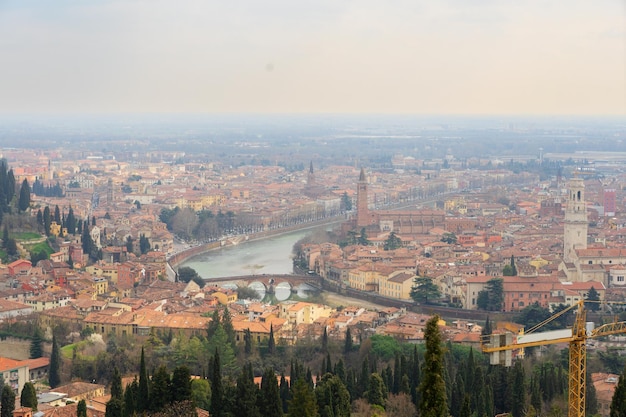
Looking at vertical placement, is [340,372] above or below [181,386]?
below

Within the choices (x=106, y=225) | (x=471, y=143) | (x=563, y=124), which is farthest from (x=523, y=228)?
(x=563, y=124)

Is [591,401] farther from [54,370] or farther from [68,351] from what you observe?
[68,351]

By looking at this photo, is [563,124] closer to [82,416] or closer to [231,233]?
[231,233]

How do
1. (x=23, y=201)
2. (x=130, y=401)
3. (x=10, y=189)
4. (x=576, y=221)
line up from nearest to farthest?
1. (x=130, y=401)
2. (x=576, y=221)
3. (x=23, y=201)
4. (x=10, y=189)

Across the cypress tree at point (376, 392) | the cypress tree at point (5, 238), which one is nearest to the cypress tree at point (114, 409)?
the cypress tree at point (376, 392)

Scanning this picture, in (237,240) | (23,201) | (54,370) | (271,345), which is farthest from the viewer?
(237,240)

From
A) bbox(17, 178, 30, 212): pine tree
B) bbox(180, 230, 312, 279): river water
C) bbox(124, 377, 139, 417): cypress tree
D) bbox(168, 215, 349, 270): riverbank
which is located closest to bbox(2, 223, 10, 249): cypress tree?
bbox(17, 178, 30, 212): pine tree

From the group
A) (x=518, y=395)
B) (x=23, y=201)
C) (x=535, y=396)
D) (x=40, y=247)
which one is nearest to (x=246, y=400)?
(x=518, y=395)

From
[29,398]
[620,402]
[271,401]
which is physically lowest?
[29,398]
